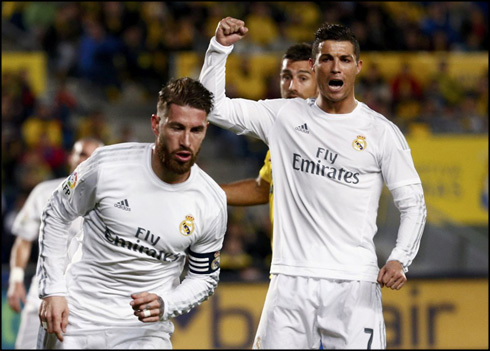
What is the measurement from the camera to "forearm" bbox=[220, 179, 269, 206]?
5676 mm

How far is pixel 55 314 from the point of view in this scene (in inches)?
166

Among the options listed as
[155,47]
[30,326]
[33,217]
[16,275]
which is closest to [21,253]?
[16,275]

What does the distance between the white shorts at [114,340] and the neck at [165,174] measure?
0.77 meters

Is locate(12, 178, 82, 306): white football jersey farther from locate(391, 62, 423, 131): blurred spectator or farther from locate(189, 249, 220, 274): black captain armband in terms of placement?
locate(391, 62, 423, 131): blurred spectator

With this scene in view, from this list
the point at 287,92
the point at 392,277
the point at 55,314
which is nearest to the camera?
the point at 55,314

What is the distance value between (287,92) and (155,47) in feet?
26.7

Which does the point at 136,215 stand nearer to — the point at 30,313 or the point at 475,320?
the point at 30,313

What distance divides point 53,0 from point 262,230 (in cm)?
561

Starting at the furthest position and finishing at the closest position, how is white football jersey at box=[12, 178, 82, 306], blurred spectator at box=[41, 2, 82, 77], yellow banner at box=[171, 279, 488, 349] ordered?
blurred spectator at box=[41, 2, 82, 77], yellow banner at box=[171, 279, 488, 349], white football jersey at box=[12, 178, 82, 306]

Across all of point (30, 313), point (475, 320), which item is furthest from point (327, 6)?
point (30, 313)

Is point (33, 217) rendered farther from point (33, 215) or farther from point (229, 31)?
point (229, 31)

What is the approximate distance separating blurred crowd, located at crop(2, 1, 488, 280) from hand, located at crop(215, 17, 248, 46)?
6.15 m

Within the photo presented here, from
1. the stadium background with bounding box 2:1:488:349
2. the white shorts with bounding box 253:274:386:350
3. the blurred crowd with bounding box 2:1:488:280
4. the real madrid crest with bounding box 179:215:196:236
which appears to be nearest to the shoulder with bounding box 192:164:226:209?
the real madrid crest with bounding box 179:215:196:236

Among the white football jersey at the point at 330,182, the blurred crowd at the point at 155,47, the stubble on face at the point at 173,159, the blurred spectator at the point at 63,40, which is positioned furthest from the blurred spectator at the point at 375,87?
the stubble on face at the point at 173,159
